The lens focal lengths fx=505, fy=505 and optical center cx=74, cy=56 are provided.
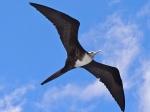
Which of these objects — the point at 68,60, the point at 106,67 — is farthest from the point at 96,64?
the point at 68,60

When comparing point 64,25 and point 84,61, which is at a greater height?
point 64,25

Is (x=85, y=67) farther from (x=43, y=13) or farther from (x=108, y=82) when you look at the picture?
(x=43, y=13)

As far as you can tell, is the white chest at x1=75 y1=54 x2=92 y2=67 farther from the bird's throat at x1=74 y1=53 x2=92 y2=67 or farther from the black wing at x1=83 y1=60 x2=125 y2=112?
the black wing at x1=83 y1=60 x2=125 y2=112

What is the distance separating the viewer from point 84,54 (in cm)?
2117

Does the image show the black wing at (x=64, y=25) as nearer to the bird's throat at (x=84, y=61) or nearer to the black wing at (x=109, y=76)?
the bird's throat at (x=84, y=61)

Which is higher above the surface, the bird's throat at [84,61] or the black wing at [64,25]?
the black wing at [64,25]

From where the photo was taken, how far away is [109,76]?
2305 centimetres

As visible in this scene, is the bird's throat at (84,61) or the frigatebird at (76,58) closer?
the frigatebird at (76,58)

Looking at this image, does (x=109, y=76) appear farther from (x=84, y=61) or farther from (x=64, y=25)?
(x=64, y=25)

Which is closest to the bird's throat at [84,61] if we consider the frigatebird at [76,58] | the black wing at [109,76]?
the frigatebird at [76,58]

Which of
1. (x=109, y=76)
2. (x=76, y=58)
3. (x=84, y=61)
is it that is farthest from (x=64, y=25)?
(x=109, y=76)

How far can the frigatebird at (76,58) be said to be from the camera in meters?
20.1

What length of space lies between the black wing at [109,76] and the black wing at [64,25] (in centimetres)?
196

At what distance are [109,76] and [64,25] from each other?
12.8 ft
